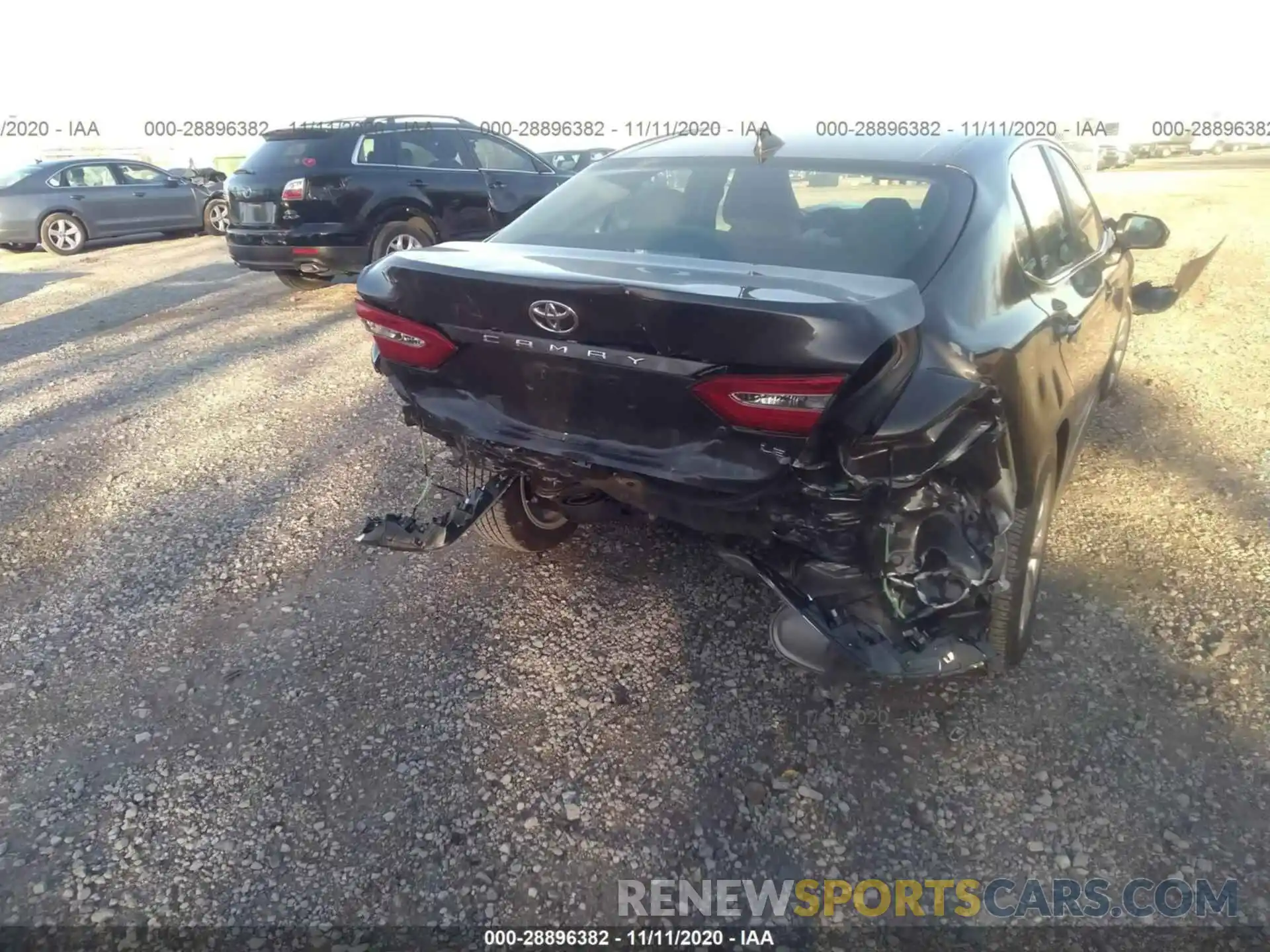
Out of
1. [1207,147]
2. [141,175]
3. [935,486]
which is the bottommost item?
[1207,147]

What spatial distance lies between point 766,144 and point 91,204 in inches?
558

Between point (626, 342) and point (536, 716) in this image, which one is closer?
point (626, 342)

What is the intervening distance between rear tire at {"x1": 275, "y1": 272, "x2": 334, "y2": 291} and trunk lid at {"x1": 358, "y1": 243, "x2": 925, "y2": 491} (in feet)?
23.0

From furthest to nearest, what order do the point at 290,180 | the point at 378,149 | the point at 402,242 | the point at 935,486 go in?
1. the point at 402,242
2. the point at 378,149
3. the point at 290,180
4. the point at 935,486

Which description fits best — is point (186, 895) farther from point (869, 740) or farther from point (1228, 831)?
point (1228, 831)

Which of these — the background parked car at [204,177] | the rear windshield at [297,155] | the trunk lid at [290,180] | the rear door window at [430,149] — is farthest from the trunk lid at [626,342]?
the background parked car at [204,177]

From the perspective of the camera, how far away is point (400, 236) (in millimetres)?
8445

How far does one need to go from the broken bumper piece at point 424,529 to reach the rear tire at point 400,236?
18.8ft

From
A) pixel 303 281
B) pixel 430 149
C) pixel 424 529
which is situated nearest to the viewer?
pixel 424 529

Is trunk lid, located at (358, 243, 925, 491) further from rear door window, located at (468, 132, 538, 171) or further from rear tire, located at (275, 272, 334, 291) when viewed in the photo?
rear tire, located at (275, 272, 334, 291)

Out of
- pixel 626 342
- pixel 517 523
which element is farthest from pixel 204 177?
pixel 626 342

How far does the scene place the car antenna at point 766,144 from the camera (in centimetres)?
314

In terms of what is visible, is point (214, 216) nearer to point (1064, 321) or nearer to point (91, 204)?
point (91, 204)

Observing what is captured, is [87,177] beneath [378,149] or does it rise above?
beneath
